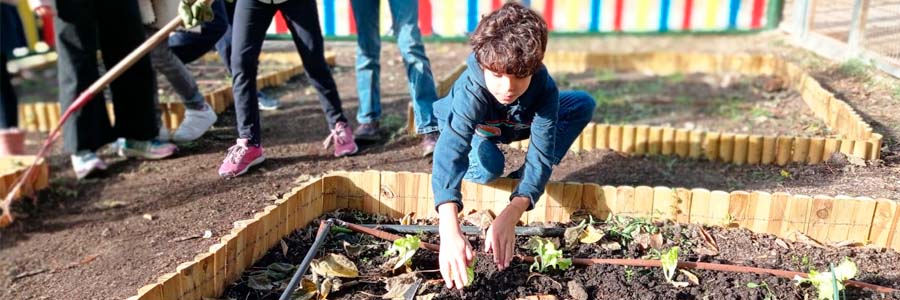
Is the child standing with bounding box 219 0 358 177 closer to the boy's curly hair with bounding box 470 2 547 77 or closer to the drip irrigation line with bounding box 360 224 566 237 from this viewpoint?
the drip irrigation line with bounding box 360 224 566 237

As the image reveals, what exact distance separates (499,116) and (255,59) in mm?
1412

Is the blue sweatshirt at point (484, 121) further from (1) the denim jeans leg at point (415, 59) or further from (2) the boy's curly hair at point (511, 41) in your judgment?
(1) the denim jeans leg at point (415, 59)

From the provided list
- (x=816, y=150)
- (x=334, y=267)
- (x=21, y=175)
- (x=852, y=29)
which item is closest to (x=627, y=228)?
(x=334, y=267)

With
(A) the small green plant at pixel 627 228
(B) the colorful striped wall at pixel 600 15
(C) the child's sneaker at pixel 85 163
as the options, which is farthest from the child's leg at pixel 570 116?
(B) the colorful striped wall at pixel 600 15

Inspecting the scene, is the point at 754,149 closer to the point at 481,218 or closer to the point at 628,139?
the point at 628,139

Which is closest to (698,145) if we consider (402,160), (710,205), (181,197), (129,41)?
(710,205)

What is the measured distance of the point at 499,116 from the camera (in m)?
2.91

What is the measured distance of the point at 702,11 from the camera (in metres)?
7.89

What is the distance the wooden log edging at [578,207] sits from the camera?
2.87 meters

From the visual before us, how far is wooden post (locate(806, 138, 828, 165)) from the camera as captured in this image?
3773 millimetres

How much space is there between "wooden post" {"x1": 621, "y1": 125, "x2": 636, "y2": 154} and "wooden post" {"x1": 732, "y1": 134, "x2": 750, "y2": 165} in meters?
0.54

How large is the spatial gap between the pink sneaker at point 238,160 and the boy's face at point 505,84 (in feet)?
5.85

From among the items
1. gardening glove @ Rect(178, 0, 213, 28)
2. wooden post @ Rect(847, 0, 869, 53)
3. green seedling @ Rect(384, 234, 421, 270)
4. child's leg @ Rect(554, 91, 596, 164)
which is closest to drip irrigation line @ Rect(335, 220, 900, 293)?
green seedling @ Rect(384, 234, 421, 270)

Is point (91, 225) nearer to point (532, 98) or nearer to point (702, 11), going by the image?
point (532, 98)
